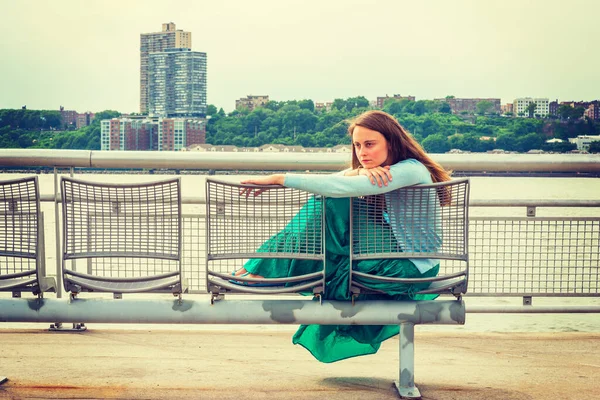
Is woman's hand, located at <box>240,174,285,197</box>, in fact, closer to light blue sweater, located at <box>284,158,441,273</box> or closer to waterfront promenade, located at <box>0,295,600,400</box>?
light blue sweater, located at <box>284,158,441,273</box>

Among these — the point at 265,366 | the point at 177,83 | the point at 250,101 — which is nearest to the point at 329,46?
the point at 177,83

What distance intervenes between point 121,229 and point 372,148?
0.86 meters

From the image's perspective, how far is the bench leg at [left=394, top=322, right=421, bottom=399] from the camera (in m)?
2.43

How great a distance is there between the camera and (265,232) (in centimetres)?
231

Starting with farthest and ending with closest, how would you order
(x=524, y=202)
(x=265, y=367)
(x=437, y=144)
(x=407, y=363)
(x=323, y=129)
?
(x=323, y=129) < (x=437, y=144) < (x=524, y=202) < (x=265, y=367) < (x=407, y=363)

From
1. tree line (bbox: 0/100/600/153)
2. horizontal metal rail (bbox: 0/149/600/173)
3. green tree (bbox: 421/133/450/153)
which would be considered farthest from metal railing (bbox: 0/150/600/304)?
green tree (bbox: 421/133/450/153)

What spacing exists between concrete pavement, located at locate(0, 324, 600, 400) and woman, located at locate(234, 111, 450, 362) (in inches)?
7.2

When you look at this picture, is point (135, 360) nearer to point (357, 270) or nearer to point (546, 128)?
point (357, 270)

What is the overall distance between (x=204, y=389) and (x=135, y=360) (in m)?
0.53

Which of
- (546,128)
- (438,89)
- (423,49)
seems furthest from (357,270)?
(423,49)

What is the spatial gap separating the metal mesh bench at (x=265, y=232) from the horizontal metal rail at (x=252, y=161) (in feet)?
3.75

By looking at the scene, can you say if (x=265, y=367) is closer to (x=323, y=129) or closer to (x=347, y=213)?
(x=347, y=213)

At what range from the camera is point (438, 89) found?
3878 inches

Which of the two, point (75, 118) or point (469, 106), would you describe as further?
point (469, 106)
